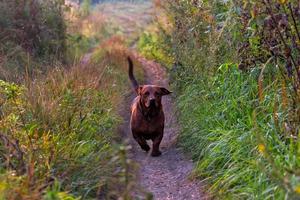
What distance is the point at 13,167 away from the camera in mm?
4465

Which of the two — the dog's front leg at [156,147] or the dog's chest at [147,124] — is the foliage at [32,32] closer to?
the dog's chest at [147,124]

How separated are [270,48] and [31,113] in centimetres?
254

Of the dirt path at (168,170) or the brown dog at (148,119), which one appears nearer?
the dirt path at (168,170)

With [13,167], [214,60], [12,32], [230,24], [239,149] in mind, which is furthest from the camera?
[12,32]

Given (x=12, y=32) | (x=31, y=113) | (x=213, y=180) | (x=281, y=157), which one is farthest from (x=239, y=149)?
(x=12, y=32)

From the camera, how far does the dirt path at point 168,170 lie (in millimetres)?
5746

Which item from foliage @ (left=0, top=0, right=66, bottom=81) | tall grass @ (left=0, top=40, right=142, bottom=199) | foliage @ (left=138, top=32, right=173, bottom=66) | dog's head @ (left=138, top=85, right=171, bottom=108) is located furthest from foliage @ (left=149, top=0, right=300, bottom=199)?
foliage @ (left=138, top=32, right=173, bottom=66)

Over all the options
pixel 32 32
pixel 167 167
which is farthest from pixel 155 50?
pixel 167 167

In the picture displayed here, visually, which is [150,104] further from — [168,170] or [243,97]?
[243,97]

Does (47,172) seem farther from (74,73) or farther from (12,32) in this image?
(12,32)

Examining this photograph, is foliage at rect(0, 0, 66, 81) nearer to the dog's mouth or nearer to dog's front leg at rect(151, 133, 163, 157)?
the dog's mouth

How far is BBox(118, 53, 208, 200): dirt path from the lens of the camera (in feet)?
18.9

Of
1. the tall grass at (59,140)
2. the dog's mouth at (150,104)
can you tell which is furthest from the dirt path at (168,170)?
the dog's mouth at (150,104)

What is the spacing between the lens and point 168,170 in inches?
264
